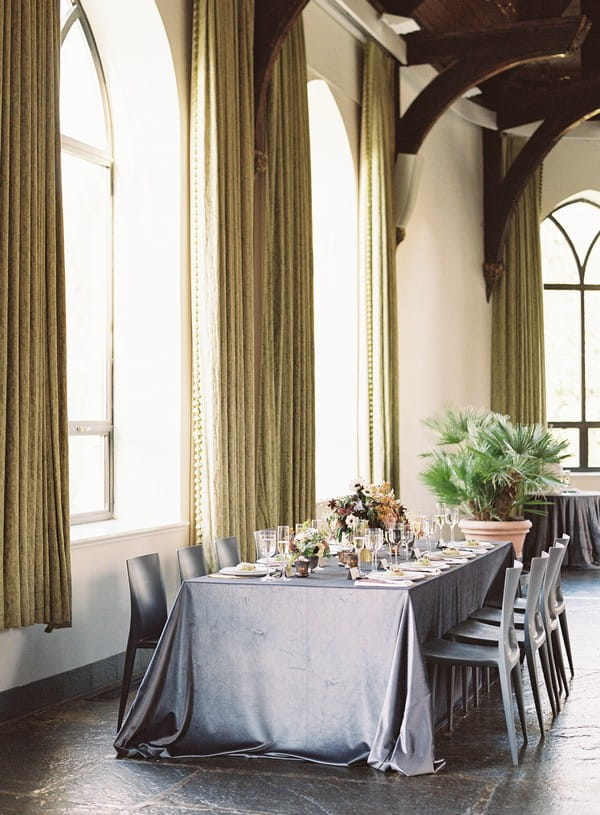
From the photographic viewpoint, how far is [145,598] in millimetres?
5270

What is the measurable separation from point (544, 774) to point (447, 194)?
824 centimetres

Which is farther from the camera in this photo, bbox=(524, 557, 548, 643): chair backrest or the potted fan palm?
the potted fan palm

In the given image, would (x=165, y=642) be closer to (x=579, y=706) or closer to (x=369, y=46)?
(x=579, y=706)

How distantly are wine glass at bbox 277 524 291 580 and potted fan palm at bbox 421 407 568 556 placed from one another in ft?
13.1

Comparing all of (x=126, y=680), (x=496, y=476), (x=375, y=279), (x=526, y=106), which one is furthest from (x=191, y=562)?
(x=526, y=106)

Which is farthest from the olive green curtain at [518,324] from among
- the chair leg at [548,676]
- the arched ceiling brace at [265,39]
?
the chair leg at [548,676]

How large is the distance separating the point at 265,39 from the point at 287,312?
5.83 ft

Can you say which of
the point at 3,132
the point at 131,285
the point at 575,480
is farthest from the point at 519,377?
the point at 3,132

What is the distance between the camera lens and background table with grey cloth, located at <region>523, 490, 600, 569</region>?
10914mm

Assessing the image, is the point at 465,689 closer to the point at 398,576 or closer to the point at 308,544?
the point at 398,576

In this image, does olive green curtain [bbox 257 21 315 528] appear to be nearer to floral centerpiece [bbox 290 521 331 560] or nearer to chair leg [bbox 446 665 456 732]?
floral centerpiece [bbox 290 521 331 560]

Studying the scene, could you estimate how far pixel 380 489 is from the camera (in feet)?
18.9

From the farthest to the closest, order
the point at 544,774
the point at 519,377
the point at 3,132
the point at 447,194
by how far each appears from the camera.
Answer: the point at 519,377, the point at 447,194, the point at 3,132, the point at 544,774

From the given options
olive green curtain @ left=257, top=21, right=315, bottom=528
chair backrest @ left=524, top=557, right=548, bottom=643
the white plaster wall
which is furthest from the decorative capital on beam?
chair backrest @ left=524, top=557, right=548, bottom=643
